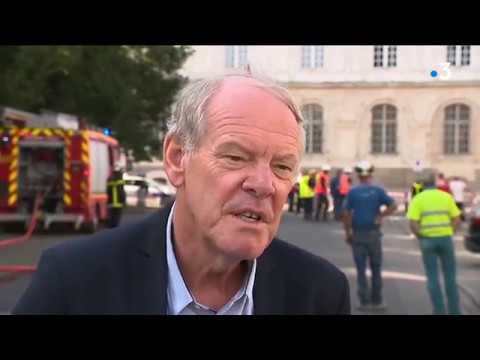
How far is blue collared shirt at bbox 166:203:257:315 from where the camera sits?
1.70 metres

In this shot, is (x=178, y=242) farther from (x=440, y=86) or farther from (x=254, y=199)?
(x=440, y=86)

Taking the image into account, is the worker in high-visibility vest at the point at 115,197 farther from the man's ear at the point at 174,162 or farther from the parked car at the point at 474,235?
the man's ear at the point at 174,162

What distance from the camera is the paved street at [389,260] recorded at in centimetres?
856

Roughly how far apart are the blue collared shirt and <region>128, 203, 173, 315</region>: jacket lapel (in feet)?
0.08

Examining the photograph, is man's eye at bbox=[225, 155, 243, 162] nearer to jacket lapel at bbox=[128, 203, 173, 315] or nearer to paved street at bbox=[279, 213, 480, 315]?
jacket lapel at bbox=[128, 203, 173, 315]

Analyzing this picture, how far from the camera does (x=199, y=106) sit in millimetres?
1650

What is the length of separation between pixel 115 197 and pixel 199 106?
1380 cm

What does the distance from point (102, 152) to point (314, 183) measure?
6.94 meters

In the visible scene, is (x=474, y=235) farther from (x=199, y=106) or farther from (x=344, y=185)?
(x=199, y=106)

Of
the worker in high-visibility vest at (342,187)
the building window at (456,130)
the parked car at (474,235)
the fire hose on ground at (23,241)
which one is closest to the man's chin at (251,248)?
the fire hose on ground at (23,241)

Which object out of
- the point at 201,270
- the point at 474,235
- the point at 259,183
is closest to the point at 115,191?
the point at 474,235

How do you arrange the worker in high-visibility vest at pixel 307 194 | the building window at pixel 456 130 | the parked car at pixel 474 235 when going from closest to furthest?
1. the parked car at pixel 474 235
2. the worker in high-visibility vest at pixel 307 194
3. the building window at pixel 456 130

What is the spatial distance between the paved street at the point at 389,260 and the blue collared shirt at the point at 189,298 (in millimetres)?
3414
